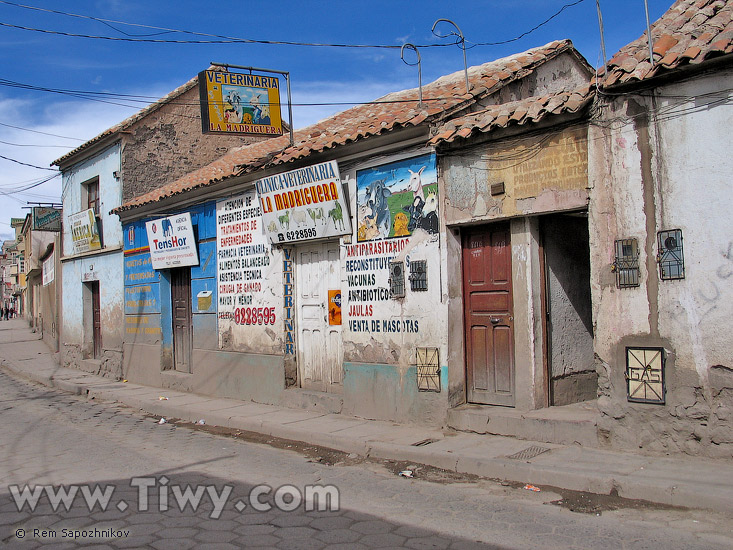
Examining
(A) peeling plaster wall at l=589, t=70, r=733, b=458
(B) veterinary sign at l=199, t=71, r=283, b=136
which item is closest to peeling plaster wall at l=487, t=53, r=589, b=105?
(A) peeling plaster wall at l=589, t=70, r=733, b=458

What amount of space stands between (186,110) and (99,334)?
6.56m

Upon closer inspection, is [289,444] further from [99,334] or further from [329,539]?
[99,334]

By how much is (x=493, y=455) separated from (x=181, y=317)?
9049mm

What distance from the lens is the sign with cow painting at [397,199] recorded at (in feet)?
26.4

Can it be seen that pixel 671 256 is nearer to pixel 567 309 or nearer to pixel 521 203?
pixel 521 203

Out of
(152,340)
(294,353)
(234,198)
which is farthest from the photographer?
(152,340)

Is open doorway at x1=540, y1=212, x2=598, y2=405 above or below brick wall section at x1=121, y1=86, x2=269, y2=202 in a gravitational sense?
below

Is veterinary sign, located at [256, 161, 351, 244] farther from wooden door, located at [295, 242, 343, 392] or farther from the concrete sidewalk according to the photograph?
the concrete sidewalk

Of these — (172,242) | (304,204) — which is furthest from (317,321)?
(172,242)

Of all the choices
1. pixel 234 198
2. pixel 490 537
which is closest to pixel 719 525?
pixel 490 537

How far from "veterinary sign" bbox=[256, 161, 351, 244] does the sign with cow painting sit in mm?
353

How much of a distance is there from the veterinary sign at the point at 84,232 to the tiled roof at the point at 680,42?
45.8 ft

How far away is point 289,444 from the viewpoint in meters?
8.12

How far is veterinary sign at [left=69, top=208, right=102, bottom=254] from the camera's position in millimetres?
16531
